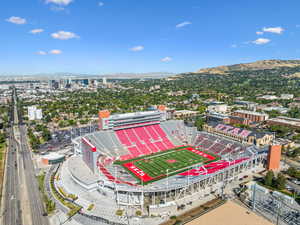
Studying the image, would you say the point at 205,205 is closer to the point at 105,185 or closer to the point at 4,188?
the point at 105,185

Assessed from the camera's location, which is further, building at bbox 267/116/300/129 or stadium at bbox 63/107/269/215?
building at bbox 267/116/300/129

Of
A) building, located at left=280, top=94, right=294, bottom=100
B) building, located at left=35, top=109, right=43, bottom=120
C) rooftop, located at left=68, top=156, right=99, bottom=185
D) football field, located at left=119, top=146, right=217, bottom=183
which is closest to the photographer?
rooftop, located at left=68, top=156, right=99, bottom=185

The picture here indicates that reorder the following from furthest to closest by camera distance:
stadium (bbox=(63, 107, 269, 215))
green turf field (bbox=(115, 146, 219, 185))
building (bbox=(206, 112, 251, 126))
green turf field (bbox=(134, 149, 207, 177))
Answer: building (bbox=(206, 112, 251, 126))
green turf field (bbox=(134, 149, 207, 177))
green turf field (bbox=(115, 146, 219, 185))
stadium (bbox=(63, 107, 269, 215))

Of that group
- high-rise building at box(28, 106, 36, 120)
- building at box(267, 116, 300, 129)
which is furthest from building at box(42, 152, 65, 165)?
building at box(267, 116, 300, 129)

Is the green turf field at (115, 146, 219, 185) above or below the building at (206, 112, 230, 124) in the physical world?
below

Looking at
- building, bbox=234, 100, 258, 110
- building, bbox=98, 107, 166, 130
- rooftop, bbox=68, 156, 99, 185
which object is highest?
building, bbox=98, 107, 166, 130

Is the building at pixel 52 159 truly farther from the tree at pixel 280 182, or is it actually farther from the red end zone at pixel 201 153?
the tree at pixel 280 182

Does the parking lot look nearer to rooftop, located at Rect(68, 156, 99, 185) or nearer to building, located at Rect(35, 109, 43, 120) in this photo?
rooftop, located at Rect(68, 156, 99, 185)

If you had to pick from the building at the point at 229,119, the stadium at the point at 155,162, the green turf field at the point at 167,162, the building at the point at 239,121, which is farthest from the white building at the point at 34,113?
the building at the point at 239,121
